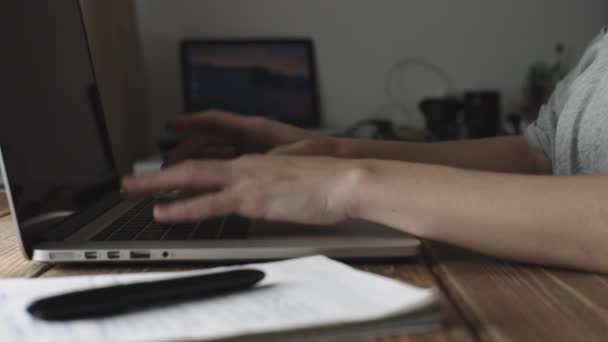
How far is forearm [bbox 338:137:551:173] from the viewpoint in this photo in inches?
33.2

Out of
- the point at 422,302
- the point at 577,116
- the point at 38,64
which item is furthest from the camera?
the point at 577,116

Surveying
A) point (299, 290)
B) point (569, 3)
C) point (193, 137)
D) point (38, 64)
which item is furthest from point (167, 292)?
point (569, 3)

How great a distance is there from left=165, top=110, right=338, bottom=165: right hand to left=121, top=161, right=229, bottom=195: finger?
0.99 ft

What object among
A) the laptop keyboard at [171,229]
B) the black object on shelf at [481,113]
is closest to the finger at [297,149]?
the laptop keyboard at [171,229]

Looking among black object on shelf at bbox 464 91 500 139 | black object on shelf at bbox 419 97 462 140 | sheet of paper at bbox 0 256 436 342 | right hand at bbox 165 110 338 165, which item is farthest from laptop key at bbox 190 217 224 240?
black object on shelf at bbox 464 91 500 139

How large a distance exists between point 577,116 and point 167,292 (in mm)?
603

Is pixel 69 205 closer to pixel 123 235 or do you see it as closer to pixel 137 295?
pixel 123 235

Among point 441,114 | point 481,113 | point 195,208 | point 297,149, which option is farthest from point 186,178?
point 481,113

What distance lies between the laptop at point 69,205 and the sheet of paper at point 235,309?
0.08 m

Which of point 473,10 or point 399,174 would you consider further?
point 473,10

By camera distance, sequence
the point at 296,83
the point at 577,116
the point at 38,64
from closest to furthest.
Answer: the point at 38,64 < the point at 577,116 < the point at 296,83

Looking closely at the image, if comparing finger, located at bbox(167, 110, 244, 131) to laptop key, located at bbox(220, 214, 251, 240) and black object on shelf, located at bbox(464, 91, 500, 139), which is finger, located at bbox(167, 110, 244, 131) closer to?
laptop key, located at bbox(220, 214, 251, 240)

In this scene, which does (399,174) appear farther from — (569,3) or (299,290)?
(569,3)

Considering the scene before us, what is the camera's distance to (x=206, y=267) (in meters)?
0.52
